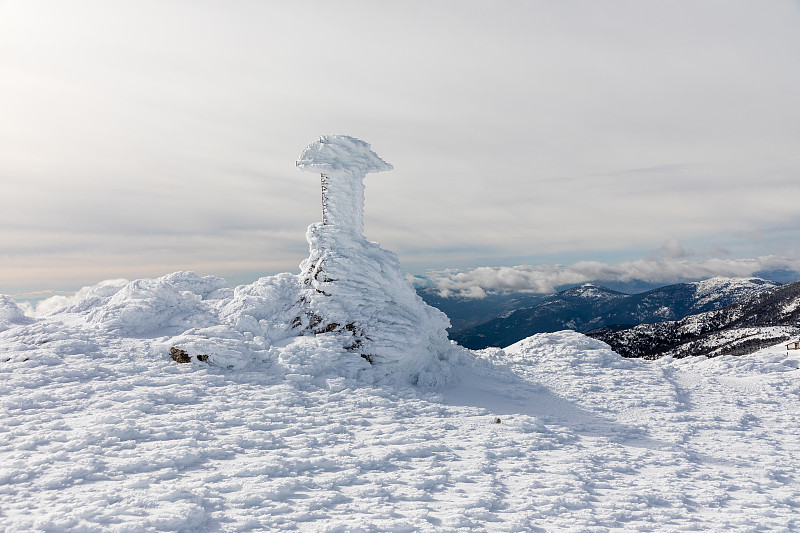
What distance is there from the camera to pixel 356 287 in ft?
84.1

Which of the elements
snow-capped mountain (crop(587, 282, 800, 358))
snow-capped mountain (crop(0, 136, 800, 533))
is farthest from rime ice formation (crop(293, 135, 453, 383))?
snow-capped mountain (crop(587, 282, 800, 358))

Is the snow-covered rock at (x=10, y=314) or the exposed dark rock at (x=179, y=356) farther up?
the snow-covered rock at (x=10, y=314)

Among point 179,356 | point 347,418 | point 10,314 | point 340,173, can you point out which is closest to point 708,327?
point 340,173

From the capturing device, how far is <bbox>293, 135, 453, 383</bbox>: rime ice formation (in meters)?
23.8

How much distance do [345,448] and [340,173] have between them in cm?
1832

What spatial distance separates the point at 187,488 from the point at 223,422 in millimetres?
4586

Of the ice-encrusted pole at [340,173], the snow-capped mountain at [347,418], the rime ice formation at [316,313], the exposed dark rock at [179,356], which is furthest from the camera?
the ice-encrusted pole at [340,173]

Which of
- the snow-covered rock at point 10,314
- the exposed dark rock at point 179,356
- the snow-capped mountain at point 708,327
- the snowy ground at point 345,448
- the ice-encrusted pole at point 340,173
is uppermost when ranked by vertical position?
the ice-encrusted pole at point 340,173

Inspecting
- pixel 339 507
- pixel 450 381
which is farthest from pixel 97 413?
pixel 450 381

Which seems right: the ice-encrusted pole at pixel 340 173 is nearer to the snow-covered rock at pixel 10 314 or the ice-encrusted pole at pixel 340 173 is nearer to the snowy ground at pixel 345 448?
the snowy ground at pixel 345 448

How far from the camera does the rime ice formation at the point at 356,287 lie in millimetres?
23812

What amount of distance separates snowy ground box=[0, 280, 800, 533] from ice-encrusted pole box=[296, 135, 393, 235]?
9075 millimetres

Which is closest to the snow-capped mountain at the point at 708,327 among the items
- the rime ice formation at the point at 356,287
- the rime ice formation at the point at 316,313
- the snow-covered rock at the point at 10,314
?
the rime ice formation at the point at 356,287

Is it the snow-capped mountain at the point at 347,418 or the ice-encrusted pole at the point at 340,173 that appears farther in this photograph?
the ice-encrusted pole at the point at 340,173
